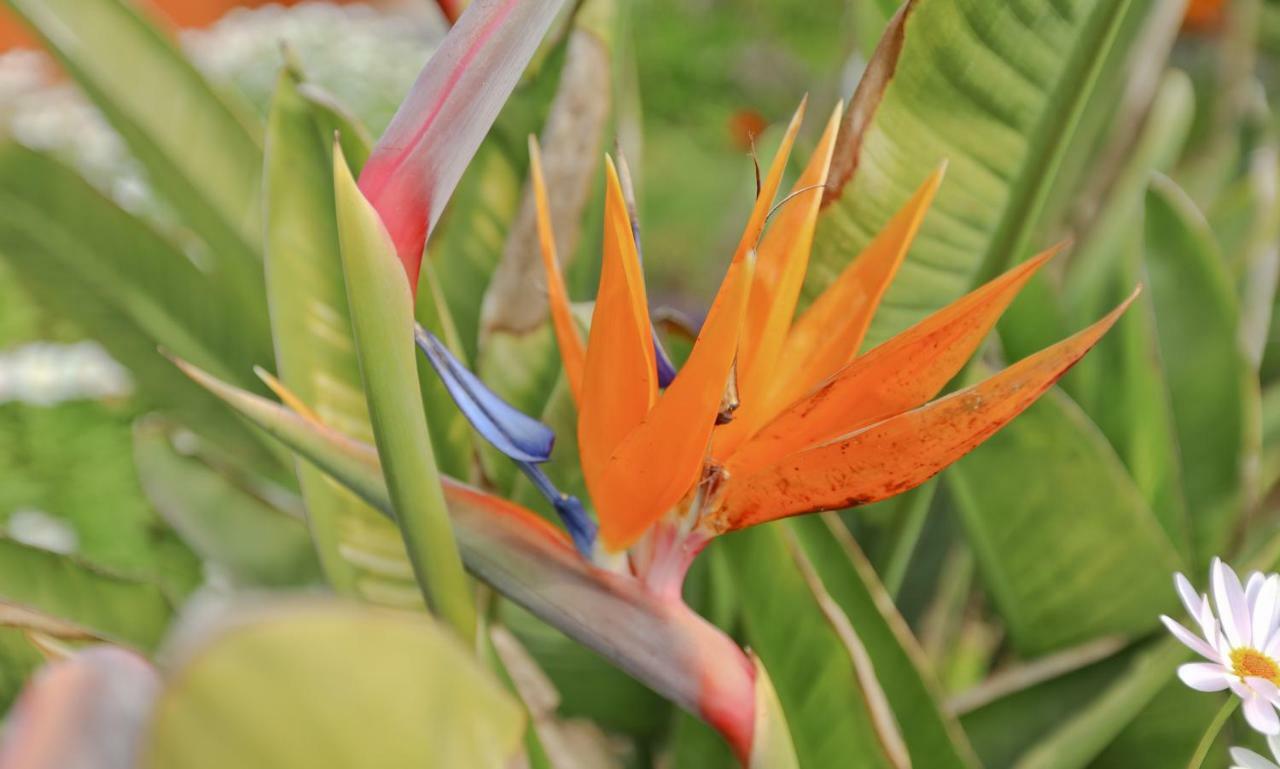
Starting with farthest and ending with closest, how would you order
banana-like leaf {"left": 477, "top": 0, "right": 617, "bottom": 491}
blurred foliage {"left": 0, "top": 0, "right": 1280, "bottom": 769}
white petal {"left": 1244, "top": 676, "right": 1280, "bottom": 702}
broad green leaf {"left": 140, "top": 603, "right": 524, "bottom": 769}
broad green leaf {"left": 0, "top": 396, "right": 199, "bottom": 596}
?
1. broad green leaf {"left": 0, "top": 396, "right": 199, "bottom": 596}
2. banana-like leaf {"left": 477, "top": 0, "right": 617, "bottom": 491}
3. blurred foliage {"left": 0, "top": 0, "right": 1280, "bottom": 769}
4. white petal {"left": 1244, "top": 676, "right": 1280, "bottom": 702}
5. broad green leaf {"left": 140, "top": 603, "right": 524, "bottom": 769}

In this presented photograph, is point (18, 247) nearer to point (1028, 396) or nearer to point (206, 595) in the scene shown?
point (206, 595)

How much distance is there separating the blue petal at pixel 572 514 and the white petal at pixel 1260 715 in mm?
182

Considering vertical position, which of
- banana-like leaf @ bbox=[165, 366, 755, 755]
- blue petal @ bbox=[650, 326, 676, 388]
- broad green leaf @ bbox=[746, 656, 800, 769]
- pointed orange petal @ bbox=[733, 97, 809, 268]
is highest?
pointed orange petal @ bbox=[733, 97, 809, 268]

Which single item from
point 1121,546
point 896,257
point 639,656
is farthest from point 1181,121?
point 639,656

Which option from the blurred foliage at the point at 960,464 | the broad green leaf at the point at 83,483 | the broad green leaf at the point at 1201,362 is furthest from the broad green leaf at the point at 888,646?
the broad green leaf at the point at 83,483

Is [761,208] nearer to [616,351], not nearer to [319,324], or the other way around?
[616,351]

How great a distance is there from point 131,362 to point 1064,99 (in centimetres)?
51

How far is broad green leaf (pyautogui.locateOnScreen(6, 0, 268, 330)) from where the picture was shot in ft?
1.79

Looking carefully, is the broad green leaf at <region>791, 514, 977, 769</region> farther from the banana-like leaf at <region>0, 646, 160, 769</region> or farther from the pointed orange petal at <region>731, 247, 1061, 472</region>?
the banana-like leaf at <region>0, 646, 160, 769</region>

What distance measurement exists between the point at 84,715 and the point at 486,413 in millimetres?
138

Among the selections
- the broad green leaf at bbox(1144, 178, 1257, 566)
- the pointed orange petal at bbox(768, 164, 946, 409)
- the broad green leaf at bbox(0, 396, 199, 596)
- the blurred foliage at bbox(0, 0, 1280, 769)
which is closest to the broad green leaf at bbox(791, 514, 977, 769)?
the blurred foliage at bbox(0, 0, 1280, 769)

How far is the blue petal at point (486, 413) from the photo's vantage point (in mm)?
299

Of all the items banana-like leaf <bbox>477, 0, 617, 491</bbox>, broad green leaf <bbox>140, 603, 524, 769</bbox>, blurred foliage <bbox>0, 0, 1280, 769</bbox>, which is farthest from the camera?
banana-like leaf <bbox>477, 0, 617, 491</bbox>

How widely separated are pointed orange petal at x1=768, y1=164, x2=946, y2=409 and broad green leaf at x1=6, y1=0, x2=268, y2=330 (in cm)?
35
